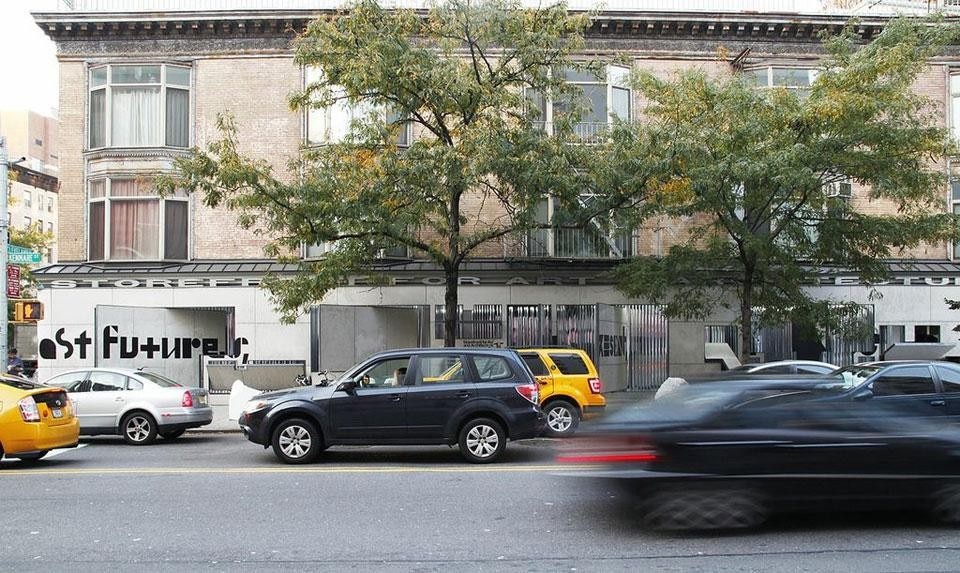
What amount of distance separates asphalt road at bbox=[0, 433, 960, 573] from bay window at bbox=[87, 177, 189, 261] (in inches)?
479

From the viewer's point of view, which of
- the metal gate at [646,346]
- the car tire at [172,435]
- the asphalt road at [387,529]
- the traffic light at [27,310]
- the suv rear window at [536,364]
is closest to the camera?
the asphalt road at [387,529]

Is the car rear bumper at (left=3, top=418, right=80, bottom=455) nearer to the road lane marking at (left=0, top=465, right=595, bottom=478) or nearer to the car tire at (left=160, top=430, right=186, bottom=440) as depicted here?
the road lane marking at (left=0, top=465, right=595, bottom=478)

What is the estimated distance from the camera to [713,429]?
7402mm

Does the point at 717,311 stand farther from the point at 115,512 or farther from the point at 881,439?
the point at 115,512

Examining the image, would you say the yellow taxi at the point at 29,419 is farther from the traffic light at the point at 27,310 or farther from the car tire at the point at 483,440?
the car tire at the point at 483,440

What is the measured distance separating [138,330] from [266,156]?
5.65 m

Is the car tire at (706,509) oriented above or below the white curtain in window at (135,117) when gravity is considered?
below

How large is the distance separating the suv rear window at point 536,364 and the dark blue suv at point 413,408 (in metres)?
2.83

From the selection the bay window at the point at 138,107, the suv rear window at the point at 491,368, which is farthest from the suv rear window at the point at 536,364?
the bay window at the point at 138,107

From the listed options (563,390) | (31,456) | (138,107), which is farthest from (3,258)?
(563,390)

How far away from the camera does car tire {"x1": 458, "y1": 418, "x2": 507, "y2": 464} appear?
11953mm

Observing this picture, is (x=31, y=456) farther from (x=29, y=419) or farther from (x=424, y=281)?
(x=424, y=281)

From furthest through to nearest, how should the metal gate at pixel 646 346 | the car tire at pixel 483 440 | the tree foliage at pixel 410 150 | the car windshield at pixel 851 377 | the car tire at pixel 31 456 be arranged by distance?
the metal gate at pixel 646 346 → the tree foliage at pixel 410 150 → the car tire at pixel 31 456 → the car tire at pixel 483 440 → the car windshield at pixel 851 377

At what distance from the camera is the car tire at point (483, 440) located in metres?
12.0
